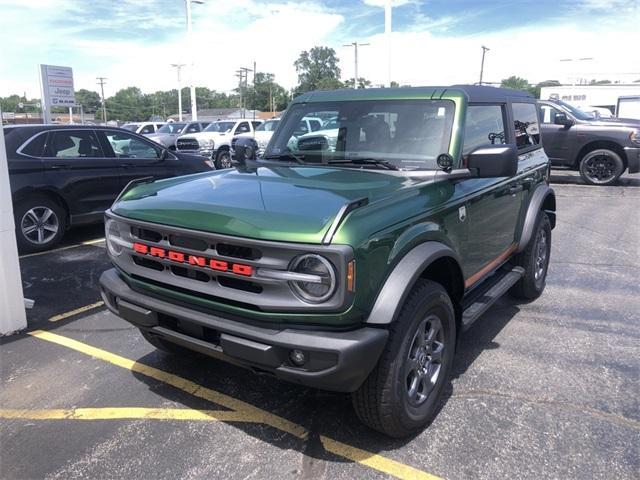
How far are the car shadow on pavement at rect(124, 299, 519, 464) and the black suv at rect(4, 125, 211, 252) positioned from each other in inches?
146

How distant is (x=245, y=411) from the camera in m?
3.22

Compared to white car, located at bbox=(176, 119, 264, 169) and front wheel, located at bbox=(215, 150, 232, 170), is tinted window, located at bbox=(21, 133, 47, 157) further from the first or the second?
front wheel, located at bbox=(215, 150, 232, 170)

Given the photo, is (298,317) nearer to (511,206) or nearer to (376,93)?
(376,93)

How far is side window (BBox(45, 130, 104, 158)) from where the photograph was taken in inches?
281

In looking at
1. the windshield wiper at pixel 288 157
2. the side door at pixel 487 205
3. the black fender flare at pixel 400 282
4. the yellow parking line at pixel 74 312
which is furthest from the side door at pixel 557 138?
the black fender flare at pixel 400 282

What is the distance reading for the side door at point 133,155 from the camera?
7.87 metres

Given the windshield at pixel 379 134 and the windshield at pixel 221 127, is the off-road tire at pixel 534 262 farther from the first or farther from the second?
the windshield at pixel 221 127

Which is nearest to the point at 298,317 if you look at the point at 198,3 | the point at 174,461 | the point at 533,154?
the point at 174,461

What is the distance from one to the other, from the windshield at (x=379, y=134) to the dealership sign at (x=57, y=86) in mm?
15860

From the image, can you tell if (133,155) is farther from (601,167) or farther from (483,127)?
(601,167)

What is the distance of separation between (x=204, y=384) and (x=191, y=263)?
3.90 feet

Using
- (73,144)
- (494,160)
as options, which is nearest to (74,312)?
(73,144)

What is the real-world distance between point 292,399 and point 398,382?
94 centimetres

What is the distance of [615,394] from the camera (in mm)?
3412
